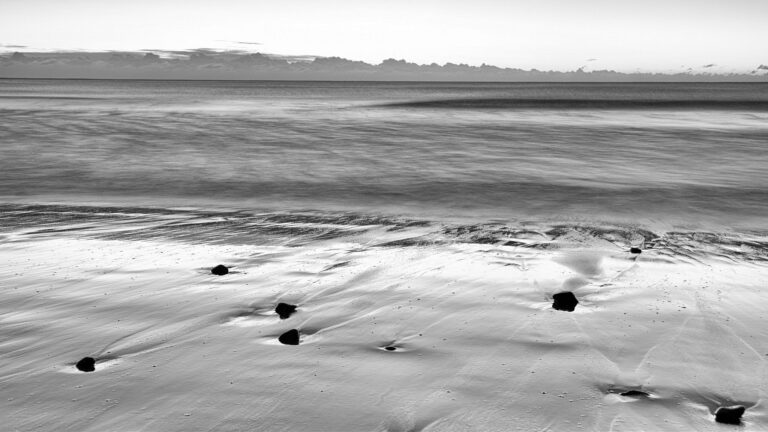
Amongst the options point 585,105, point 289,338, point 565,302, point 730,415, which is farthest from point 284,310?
point 585,105

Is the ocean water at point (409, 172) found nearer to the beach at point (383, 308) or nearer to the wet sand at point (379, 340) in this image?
the beach at point (383, 308)

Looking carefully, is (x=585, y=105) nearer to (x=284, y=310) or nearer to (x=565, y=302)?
(x=565, y=302)

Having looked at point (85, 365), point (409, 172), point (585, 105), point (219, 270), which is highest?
point (85, 365)

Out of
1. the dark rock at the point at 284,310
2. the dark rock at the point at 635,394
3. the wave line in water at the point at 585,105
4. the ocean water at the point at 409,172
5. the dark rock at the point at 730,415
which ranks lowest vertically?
the wave line in water at the point at 585,105

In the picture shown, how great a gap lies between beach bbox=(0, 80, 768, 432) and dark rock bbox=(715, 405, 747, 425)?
48 millimetres

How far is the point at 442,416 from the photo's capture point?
3.24m

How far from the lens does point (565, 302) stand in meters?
4.87

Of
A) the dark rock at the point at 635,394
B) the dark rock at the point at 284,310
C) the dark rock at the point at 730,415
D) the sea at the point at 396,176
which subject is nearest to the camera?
the dark rock at the point at 730,415

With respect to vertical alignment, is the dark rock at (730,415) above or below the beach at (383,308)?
above

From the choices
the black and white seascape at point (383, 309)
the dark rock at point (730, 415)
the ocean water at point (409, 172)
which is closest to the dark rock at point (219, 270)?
the black and white seascape at point (383, 309)

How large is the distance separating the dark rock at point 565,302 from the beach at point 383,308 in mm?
70

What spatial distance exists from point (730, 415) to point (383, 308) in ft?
8.26

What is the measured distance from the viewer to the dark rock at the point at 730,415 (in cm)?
314

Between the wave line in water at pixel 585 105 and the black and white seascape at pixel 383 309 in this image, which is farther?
the wave line in water at pixel 585 105
